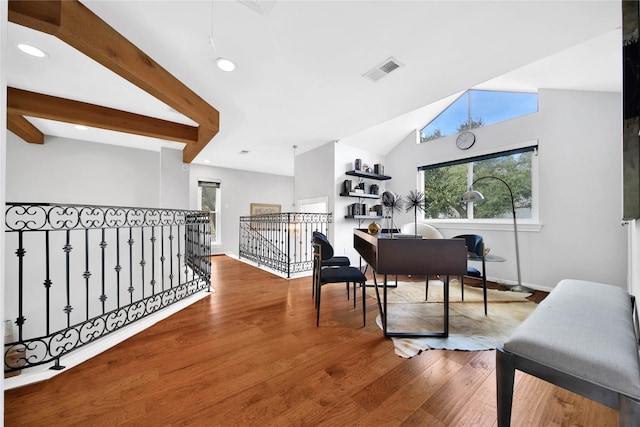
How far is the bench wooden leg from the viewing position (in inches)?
40.2

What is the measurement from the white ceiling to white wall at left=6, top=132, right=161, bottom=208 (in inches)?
33.6

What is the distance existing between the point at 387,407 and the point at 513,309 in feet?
7.53

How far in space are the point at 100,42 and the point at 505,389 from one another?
3.28 meters

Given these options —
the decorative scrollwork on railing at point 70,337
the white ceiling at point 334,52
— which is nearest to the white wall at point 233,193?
the white ceiling at point 334,52

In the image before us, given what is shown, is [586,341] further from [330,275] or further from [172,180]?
[172,180]

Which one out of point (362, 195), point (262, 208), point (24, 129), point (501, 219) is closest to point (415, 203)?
point (362, 195)

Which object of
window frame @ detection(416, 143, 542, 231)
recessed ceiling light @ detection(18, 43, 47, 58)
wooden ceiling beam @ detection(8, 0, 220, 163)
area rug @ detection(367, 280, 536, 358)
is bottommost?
area rug @ detection(367, 280, 536, 358)

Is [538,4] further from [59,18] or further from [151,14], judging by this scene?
[59,18]

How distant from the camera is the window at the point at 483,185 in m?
3.71

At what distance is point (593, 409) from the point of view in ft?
4.22

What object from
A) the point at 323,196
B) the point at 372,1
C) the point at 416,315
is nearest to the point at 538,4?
the point at 372,1

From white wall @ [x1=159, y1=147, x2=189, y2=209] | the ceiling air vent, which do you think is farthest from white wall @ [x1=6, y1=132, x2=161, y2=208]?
the ceiling air vent

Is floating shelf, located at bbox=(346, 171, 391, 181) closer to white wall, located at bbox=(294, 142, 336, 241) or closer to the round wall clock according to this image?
white wall, located at bbox=(294, 142, 336, 241)

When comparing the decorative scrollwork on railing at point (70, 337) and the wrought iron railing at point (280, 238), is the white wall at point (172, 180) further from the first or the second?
the decorative scrollwork on railing at point (70, 337)
